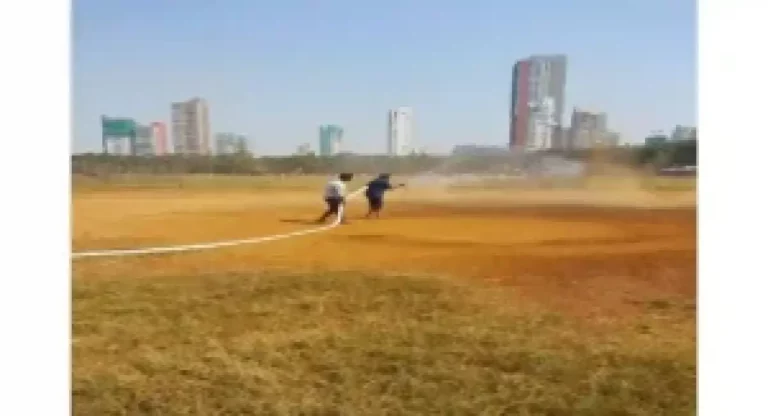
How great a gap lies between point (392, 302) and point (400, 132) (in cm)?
40

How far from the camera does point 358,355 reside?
2.09 metres

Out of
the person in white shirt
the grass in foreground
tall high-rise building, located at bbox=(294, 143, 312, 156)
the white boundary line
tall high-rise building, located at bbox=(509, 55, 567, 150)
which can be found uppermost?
tall high-rise building, located at bbox=(509, 55, 567, 150)

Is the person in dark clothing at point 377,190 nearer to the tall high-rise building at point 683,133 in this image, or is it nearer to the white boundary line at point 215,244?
the white boundary line at point 215,244

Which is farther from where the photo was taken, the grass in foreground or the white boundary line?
the white boundary line

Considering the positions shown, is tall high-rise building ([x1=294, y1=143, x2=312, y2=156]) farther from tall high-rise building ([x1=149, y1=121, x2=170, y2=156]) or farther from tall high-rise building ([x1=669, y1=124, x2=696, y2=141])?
tall high-rise building ([x1=669, y1=124, x2=696, y2=141])

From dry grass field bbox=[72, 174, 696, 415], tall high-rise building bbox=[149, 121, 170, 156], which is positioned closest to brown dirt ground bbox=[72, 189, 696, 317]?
dry grass field bbox=[72, 174, 696, 415]

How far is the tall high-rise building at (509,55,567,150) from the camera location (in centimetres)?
207

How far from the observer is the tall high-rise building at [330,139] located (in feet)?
6.96

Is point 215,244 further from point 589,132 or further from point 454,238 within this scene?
point 589,132

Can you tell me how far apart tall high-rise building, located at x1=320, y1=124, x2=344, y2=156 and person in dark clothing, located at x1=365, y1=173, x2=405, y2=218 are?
0.12 metres

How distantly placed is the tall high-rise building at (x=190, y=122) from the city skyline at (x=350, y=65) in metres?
0.02
